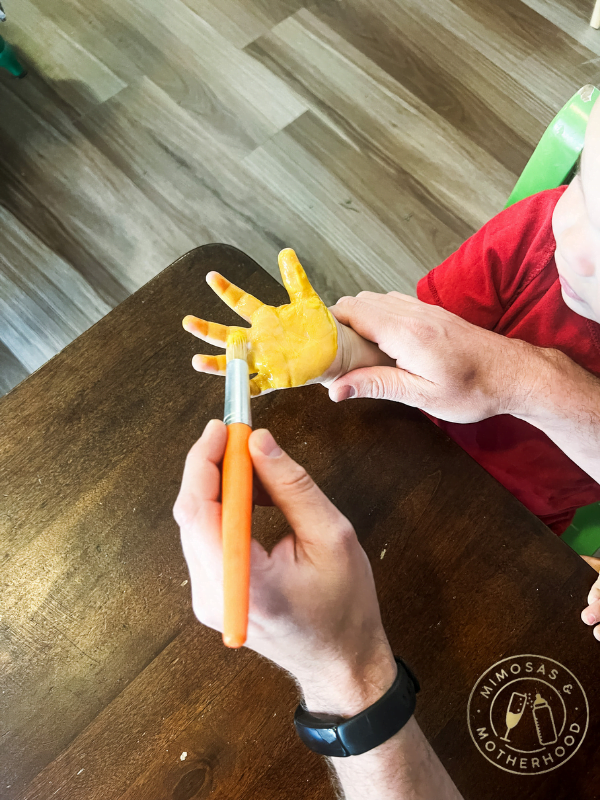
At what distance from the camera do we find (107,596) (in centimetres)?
59

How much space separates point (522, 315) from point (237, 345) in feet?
1.32

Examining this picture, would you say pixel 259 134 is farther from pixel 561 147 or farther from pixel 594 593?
pixel 594 593

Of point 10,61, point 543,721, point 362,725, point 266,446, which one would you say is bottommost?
point 543,721

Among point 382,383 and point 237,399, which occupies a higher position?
point 237,399

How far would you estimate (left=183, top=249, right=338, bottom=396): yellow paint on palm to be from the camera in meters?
0.63

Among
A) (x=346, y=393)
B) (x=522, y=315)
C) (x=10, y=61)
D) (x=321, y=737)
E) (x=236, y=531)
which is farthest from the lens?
(x=10, y=61)

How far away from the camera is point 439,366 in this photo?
650 mm

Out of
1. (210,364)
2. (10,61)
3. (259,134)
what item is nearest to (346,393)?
(210,364)

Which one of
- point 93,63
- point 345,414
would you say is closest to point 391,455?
point 345,414

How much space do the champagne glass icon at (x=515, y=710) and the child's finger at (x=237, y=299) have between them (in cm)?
49

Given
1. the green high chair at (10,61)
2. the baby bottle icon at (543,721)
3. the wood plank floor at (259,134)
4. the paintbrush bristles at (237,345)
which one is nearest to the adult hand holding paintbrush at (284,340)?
the paintbrush bristles at (237,345)

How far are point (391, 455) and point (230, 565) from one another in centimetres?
30

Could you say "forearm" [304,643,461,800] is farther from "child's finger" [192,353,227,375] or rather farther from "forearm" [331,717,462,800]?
"child's finger" [192,353,227,375]

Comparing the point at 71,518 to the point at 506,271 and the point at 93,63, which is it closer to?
the point at 506,271
